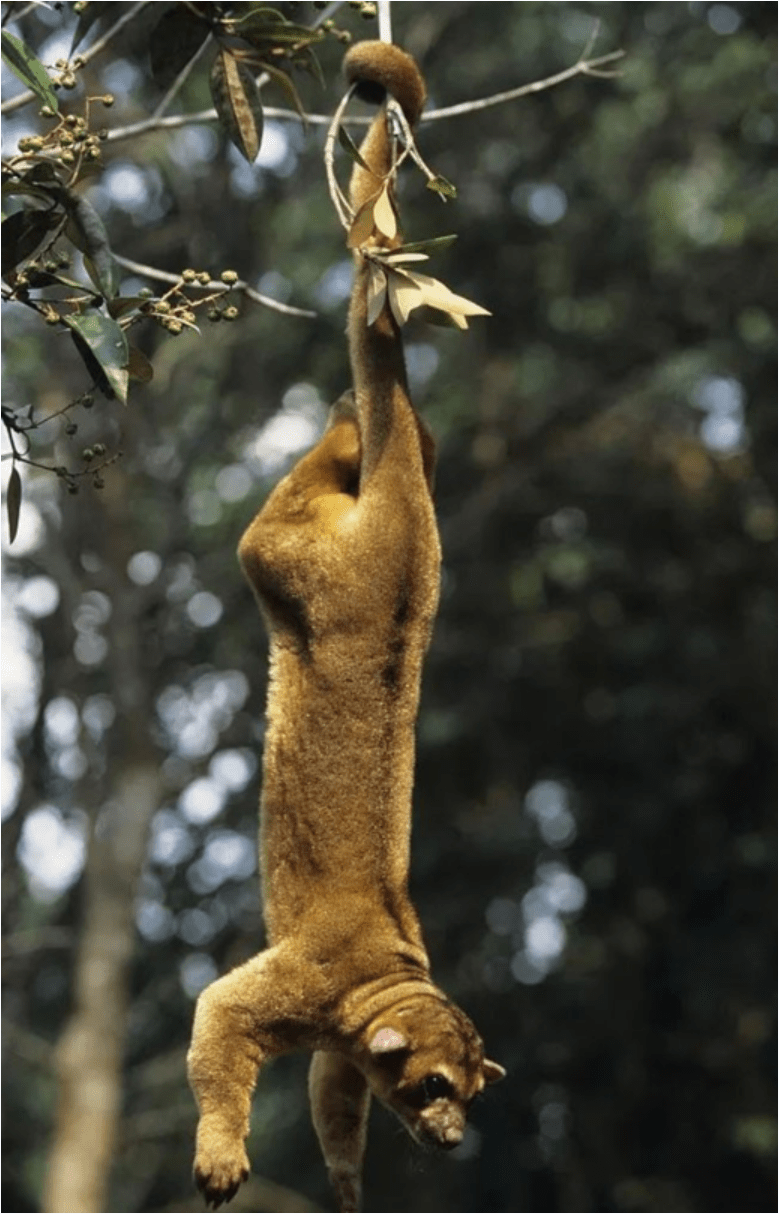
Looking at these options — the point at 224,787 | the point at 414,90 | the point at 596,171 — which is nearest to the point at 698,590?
the point at 596,171

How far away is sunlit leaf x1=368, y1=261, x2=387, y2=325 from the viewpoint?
Result: 4.66 meters

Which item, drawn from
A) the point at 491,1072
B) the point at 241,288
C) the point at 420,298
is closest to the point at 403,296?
the point at 420,298

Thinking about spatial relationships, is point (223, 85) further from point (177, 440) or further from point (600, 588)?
point (600, 588)

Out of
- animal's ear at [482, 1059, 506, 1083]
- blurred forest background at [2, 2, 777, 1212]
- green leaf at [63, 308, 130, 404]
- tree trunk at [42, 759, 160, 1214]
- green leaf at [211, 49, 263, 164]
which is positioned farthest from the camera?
blurred forest background at [2, 2, 777, 1212]

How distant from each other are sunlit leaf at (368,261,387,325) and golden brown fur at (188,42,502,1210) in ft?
0.75

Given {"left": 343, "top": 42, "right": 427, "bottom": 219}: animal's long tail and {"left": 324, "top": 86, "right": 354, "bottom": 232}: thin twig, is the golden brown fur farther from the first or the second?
{"left": 324, "top": 86, "right": 354, "bottom": 232}: thin twig

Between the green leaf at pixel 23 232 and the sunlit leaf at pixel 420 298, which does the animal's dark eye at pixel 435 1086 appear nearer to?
the sunlit leaf at pixel 420 298

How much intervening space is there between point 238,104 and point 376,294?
0.68 meters

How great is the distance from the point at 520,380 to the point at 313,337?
2904 millimetres

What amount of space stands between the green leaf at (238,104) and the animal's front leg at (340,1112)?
2.25 meters

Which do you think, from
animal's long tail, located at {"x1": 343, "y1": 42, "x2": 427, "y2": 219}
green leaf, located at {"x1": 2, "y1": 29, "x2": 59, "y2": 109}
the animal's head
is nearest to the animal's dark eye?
the animal's head

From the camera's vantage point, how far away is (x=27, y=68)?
4.68 meters

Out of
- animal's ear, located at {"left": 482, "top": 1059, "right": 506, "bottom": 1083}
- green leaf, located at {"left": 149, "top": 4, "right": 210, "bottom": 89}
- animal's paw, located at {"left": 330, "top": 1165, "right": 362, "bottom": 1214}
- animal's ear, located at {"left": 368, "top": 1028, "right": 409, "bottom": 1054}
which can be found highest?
green leaf, located at {"left": 149, "top": 4, "right": 210, "bottom": 89}

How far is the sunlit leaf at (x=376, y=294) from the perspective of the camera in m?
4.66
